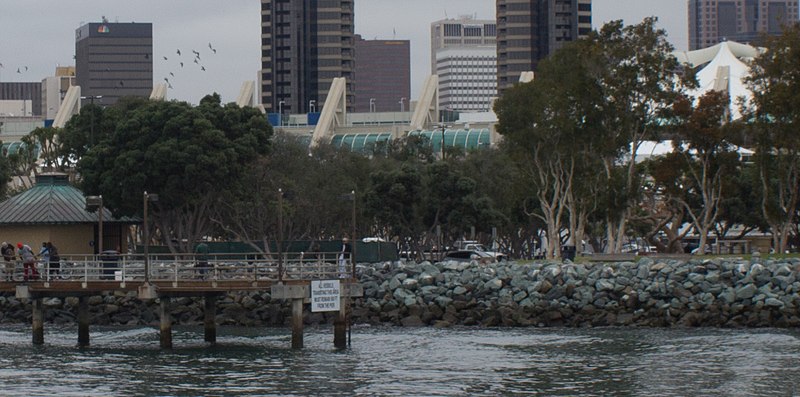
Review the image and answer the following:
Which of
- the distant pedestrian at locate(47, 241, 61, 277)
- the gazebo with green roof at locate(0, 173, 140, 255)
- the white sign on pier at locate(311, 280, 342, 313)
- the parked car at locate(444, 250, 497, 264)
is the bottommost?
the white sign on pier at locate(311, 280, 342, 313)

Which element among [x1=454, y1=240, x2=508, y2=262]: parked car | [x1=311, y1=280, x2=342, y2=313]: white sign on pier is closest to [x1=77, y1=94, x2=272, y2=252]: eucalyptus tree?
[x1=454, y1=240, x2=508, y2=262]: parked car

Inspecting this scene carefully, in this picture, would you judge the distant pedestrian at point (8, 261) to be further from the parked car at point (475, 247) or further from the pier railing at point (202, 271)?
the parked car at point (475, 247)

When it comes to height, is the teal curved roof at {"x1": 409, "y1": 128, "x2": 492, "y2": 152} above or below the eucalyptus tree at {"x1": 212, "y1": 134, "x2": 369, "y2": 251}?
above

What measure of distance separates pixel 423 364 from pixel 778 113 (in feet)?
111

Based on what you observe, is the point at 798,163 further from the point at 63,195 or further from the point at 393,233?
the point at 63,195

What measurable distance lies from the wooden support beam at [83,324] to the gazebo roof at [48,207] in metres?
14.3

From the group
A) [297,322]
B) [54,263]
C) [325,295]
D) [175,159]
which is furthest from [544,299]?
[175,159]

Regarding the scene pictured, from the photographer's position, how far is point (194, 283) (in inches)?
2061

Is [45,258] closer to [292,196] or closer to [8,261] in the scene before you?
[8,261]

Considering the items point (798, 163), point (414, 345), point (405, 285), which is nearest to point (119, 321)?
point (405, 285)

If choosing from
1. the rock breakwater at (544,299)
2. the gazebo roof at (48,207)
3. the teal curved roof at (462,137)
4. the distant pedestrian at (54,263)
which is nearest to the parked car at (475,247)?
the rock breakwater at (544,299)

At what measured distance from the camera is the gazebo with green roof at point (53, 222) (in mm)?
69938

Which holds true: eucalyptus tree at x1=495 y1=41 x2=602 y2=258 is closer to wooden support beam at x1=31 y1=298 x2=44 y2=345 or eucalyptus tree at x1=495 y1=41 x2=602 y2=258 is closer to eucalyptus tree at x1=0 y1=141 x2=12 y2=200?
wooden support beam at x1=31 y1=298 x2=44 y2=345

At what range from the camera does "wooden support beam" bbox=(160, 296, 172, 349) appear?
52.8 m
